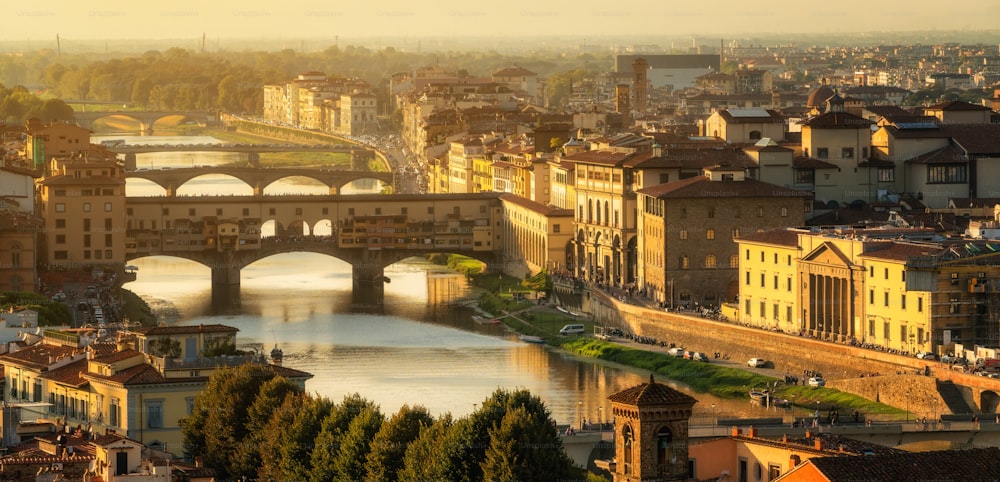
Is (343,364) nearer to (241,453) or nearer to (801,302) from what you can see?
(801,302)

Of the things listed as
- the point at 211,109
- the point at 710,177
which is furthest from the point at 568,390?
the point at 211,109

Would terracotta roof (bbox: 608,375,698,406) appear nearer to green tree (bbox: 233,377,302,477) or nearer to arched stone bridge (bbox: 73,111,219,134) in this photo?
green tree (bbox: 233,377,302,477)

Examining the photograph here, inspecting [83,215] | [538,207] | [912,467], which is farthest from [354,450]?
[538,207]

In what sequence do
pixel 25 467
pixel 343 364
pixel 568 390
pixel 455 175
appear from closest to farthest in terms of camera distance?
1. pixel 25 467
2. pixel 568 390
3. pixel 343 364
4. pixel 455 175

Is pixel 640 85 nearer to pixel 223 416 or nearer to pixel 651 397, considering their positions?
pixel 223 416

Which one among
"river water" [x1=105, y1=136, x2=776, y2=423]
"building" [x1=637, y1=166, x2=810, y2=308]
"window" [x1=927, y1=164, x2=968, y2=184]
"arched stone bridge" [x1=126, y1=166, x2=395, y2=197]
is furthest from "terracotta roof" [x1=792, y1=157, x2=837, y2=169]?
"arched stone bridge" [x1=126, y1=166, x2=395, y2=197]

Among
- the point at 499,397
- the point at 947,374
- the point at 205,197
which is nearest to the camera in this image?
the point at 499,397
